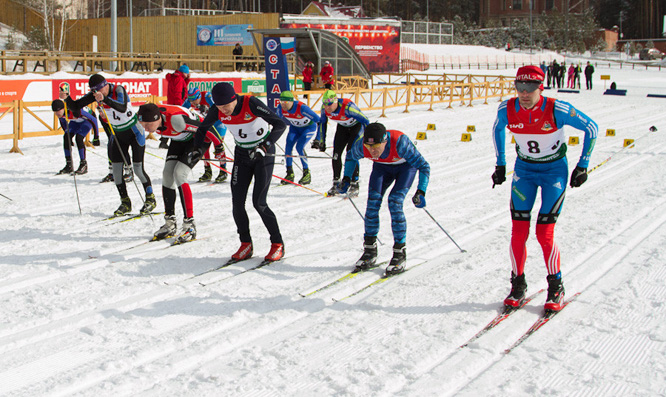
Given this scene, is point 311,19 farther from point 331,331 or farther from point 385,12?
point 385,12

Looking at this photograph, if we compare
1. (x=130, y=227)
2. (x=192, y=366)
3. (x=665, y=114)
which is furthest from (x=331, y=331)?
(x=665, y=114)

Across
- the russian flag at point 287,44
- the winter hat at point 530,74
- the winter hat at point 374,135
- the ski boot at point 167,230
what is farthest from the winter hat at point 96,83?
the russian flag at point 287,44

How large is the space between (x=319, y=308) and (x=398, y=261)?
1.16 meters

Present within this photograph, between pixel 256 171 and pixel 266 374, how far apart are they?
262cm

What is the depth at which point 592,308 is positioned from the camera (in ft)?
16.8

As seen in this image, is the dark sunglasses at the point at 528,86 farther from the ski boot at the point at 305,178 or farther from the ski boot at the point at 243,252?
the ski boot at the point at 305,178

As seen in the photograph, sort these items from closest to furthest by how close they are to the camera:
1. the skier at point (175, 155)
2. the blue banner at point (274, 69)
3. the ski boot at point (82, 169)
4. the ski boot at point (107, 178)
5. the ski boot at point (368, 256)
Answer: the ski boot at point (368, 256) → the skier at point (175, 155) → the ski boot at point (107, 178) → the ski boot at point (82, 169) → the blue banner at point (274, 69)

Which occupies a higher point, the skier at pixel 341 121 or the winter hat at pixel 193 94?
the winter hat at pixel 193 94

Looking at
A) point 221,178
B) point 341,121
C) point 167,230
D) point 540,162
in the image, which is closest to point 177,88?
point 221,178

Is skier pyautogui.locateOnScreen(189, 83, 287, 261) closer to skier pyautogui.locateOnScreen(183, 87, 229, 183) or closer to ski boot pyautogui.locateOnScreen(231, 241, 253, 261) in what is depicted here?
ski boot pyautogui.locateOnScreen(231, 241, 253, 261)

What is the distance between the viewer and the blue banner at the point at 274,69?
1738 cm

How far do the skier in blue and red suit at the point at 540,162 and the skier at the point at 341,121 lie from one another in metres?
3.84

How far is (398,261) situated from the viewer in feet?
19.7

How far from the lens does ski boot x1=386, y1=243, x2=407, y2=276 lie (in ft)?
19.6
